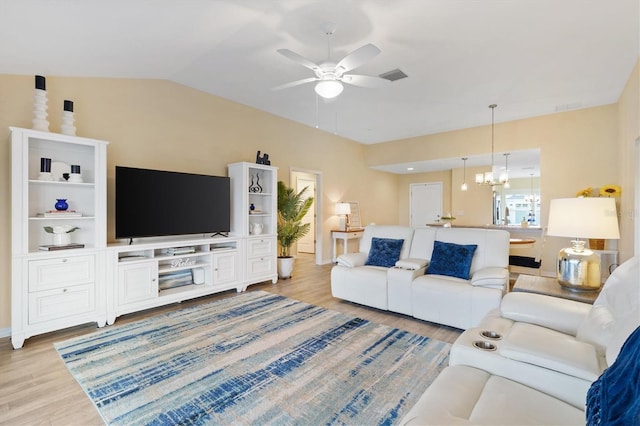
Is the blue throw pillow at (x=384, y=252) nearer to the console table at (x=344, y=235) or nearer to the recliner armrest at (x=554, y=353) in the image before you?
the recliner armrest at (x=554, y=353)

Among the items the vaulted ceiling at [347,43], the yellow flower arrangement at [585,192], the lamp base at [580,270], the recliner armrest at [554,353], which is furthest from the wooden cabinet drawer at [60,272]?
the yellow flower arrangement at [585,192]

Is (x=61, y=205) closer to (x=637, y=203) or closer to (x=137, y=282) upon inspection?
(x=137, y=282)

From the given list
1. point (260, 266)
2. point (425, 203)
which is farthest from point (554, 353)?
point (425, 203)

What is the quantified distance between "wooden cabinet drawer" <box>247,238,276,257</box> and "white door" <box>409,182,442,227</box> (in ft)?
19.0

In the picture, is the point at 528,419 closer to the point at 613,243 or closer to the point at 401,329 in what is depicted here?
the point at 401,329

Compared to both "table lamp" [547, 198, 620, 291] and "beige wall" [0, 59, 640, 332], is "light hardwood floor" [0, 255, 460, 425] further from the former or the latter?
"table lamp" [547, 198, 620, 291]

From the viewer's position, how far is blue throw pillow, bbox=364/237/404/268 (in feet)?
12.8

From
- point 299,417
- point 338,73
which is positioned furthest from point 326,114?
point 299,417

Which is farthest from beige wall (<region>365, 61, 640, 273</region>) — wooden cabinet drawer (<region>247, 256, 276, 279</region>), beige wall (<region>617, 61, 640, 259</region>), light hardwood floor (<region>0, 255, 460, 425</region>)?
wooden cabinet drawer (<region>247, 256, 276, 279</region>)

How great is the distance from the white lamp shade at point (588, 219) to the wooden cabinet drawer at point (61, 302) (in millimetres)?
4334

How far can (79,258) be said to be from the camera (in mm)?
3018

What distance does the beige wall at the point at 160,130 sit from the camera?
296 centimetres

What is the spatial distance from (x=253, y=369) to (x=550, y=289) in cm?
247

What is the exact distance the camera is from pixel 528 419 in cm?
113
